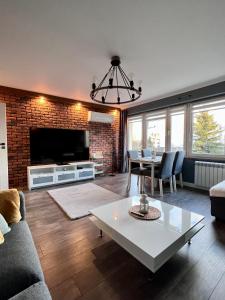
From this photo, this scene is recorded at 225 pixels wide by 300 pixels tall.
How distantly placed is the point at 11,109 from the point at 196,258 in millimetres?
4377

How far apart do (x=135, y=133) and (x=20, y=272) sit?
5041 mm

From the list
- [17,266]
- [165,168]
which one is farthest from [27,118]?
[17,266]

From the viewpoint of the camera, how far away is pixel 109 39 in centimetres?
198

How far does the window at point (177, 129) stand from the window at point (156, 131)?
0.25 meters

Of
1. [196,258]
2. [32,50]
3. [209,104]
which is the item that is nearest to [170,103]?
[209,104]

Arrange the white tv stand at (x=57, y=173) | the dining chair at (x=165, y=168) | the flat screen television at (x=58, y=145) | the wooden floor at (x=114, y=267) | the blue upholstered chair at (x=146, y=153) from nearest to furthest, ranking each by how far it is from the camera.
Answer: the wooden floor at (x=114, y=267)
the dining chair at (x=165, y=168)
the white tv stand at (x=57, y=173)
the flat screen television at (x=58, y=145)
the blue upholstered chair at (x=146, y=153)

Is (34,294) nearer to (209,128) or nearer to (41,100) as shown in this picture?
(209,128)

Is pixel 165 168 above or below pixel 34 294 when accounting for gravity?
above

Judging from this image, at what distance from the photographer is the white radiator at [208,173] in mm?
3256

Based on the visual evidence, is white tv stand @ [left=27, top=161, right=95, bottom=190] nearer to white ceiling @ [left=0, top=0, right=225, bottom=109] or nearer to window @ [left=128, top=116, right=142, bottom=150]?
window @ [left=128, top=116, right=142, bottom=150]

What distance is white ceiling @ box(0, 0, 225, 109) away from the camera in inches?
60.3

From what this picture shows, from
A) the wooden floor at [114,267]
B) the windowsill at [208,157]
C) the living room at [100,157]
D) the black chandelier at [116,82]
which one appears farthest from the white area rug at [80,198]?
the windowsill at [208,157]

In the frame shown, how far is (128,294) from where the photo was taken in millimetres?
1167

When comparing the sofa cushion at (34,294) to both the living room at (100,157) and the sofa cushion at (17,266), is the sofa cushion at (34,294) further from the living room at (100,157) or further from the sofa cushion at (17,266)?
the sofa cushion at (17,266)
